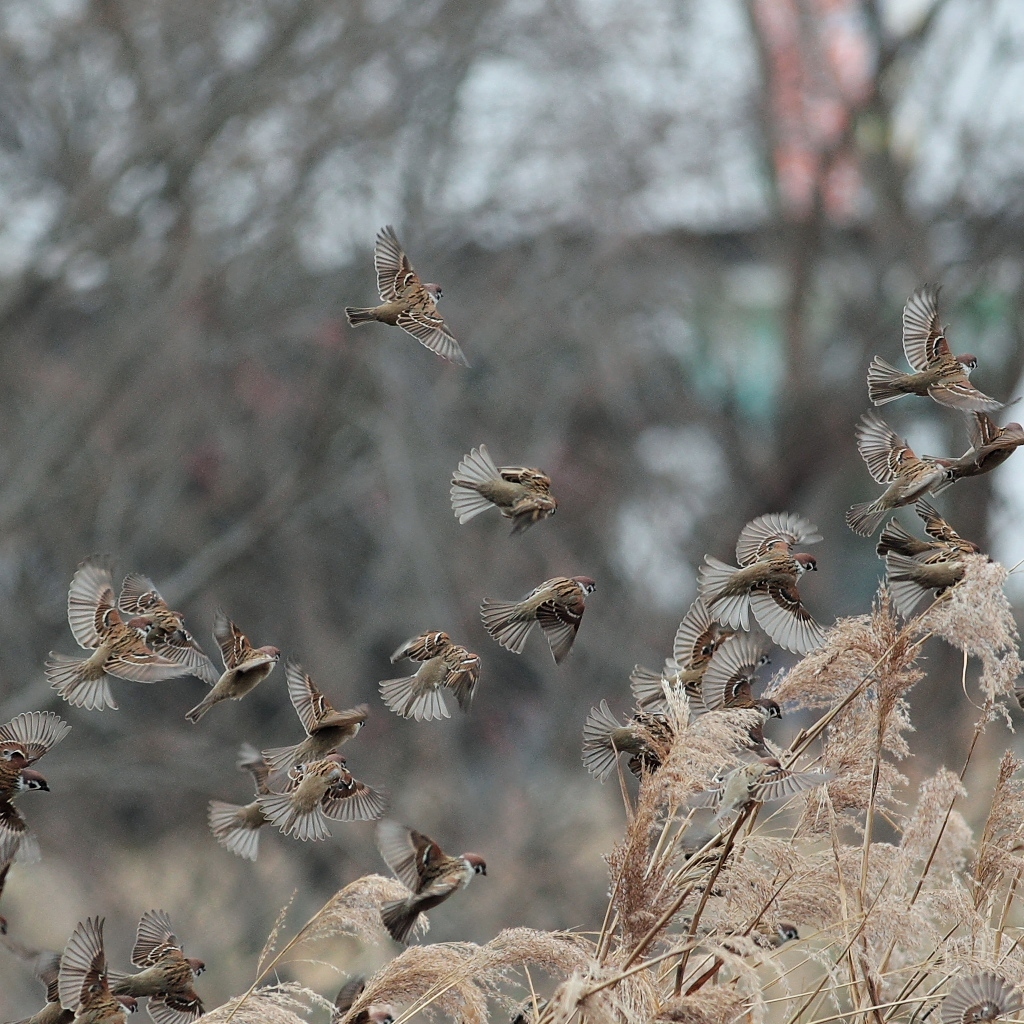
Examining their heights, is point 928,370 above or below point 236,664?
above

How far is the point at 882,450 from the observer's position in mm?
2766

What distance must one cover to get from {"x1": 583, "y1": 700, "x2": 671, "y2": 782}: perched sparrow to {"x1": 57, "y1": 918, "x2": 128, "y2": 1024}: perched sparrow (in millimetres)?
891

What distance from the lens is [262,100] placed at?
8.96 meters

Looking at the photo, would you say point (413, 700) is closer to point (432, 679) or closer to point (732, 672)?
point (432, 679)

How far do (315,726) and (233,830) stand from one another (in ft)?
1.28

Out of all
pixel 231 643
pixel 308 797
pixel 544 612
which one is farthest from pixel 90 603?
pixel 544 612

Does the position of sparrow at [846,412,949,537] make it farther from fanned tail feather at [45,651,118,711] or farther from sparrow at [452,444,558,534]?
fanned tail feather at [45,651,118,711]

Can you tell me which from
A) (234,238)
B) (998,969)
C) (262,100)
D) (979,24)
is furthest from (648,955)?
(979,24)

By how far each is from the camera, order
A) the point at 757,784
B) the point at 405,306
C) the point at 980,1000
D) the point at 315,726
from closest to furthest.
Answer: the point at 980,1000
the point at 757,784
the point at 315,726
the point at 405,306

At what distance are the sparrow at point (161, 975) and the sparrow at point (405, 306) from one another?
4.12 ft

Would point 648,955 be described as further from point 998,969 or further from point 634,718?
point 998,969

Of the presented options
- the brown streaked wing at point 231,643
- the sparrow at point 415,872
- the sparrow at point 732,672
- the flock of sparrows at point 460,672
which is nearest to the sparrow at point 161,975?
the flock of sparrows at point 460,672

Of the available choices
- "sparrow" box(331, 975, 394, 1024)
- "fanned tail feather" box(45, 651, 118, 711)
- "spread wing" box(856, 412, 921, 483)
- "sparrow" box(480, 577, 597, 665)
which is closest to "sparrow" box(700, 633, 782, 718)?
"sparrow" box(480, 577, 597, 665)

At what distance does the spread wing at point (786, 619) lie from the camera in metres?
2.75
